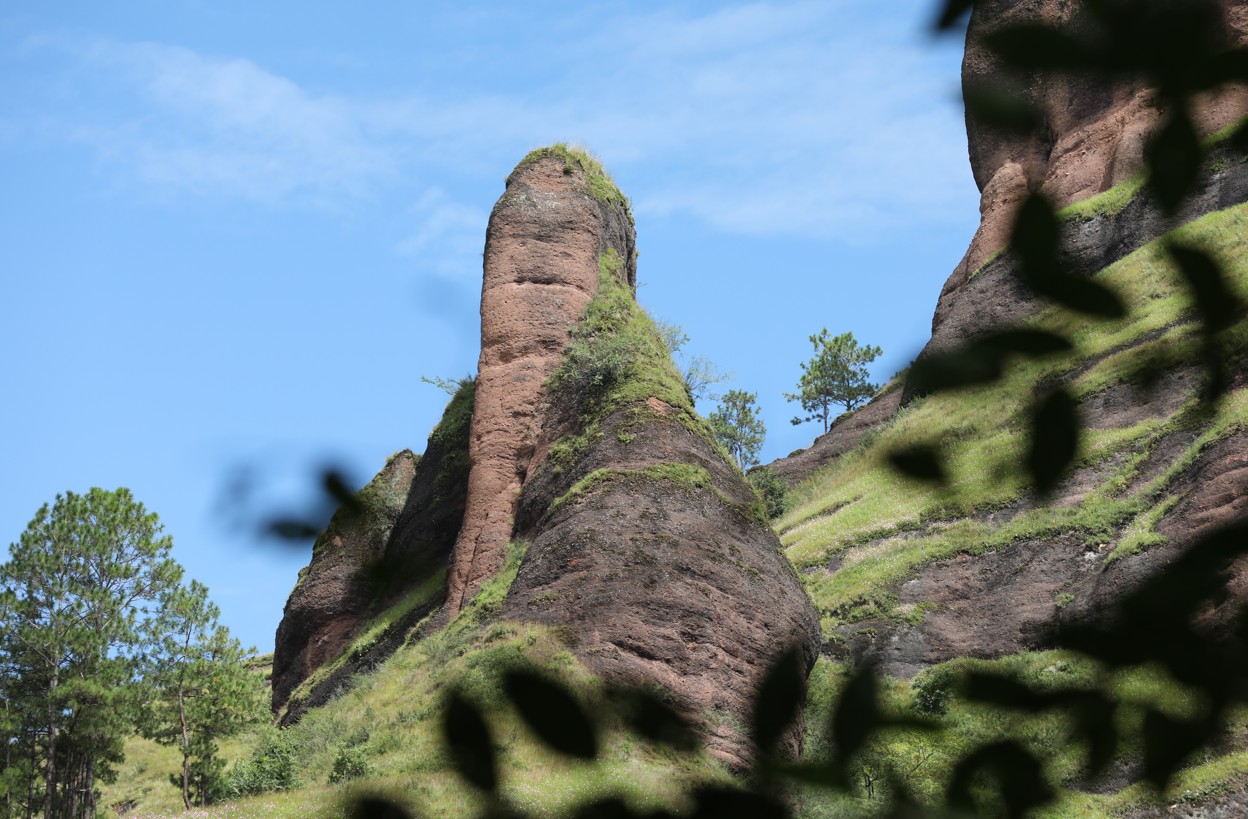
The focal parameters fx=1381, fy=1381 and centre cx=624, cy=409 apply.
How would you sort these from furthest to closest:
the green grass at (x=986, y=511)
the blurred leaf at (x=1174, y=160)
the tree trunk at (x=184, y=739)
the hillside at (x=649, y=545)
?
the tree trunk at (x=184, y=739)
the green grass at (x=986, y=511)
the hillside at (x=649, y=545)
the blurred leaf at (x=1174, y=160)

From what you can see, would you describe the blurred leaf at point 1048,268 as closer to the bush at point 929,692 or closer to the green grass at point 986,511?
the bush at point 929,692

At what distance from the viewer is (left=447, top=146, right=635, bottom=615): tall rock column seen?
30797mm

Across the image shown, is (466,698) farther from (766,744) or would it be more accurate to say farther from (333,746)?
(333,746)

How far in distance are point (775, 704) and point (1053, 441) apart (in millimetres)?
638

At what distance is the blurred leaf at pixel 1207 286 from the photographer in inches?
88.3

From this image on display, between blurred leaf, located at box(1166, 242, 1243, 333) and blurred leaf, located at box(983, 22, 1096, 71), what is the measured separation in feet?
1.27

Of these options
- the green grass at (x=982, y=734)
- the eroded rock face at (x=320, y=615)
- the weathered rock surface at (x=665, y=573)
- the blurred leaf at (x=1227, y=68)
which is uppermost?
the eroded rock face at (x=320, y=615)

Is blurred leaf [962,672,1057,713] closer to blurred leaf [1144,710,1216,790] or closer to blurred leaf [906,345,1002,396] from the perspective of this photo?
blurred leaf [1144,710,1216,790]

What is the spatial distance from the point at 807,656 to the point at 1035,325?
22829 mm

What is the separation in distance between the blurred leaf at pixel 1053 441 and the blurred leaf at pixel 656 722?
0.70 m

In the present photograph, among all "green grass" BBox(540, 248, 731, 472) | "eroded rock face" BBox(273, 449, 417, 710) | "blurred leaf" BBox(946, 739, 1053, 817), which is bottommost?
"blurred leaf" BBox(946, 739, 1053, 817)

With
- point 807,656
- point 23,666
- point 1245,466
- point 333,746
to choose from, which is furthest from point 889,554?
point 23,666

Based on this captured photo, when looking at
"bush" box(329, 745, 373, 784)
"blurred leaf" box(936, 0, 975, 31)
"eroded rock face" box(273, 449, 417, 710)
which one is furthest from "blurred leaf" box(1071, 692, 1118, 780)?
"eroded rock face" box(273, 449, 417, 710)

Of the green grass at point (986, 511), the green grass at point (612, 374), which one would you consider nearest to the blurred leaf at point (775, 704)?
the green grass at point (986, 511)
